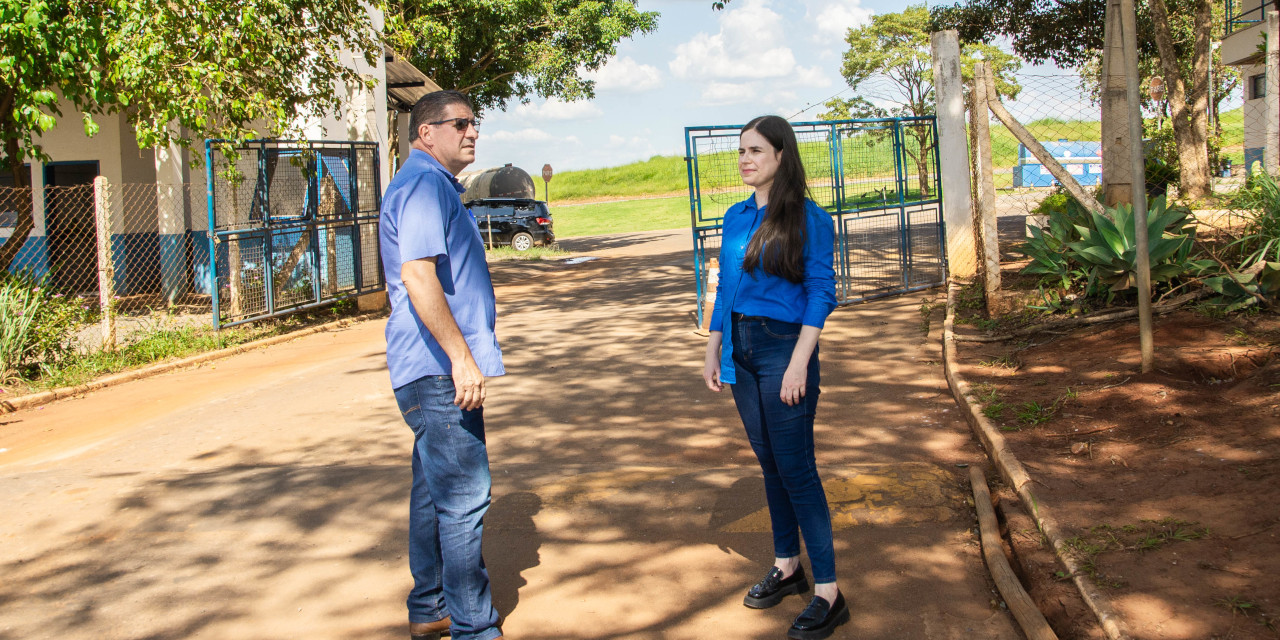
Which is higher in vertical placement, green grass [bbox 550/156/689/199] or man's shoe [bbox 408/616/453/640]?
green grass [bbox 550/156/689/199]

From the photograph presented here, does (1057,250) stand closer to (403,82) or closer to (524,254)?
(403,82)

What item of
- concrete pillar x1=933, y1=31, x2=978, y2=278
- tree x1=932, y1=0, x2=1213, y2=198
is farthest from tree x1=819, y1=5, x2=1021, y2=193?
concrete pillar x1=933, y1=31, x2=978, y2=278

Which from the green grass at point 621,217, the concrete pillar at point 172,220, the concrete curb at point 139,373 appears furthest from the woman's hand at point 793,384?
the green grass at point 621,217

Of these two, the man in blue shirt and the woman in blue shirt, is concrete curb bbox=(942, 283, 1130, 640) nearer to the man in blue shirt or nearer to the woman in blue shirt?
the woman in blue shirt

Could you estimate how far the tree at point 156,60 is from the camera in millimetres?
9711

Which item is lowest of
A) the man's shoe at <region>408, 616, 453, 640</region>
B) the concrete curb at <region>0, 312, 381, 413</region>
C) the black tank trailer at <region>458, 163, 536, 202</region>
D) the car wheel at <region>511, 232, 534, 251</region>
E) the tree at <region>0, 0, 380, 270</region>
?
the man's shoe at <region>408, 616, 453, 640</region>

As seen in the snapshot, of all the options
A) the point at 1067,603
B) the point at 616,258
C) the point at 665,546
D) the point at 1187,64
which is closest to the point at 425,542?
the point at 665,546

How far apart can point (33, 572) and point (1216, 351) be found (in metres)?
6.28

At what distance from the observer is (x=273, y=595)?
3.94 m

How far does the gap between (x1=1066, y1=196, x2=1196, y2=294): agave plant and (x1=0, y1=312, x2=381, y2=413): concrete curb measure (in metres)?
8.37

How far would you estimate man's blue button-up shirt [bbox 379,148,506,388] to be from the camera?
313 cm

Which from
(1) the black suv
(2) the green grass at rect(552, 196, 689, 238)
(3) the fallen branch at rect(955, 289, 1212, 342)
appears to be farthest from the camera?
(2) the green grass at rect(552, 196, 689, 238)

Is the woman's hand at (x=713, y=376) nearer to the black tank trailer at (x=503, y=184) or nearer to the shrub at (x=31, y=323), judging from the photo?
the shrub at (x=31, y=323)

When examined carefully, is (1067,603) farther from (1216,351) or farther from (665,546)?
(1216,351)
